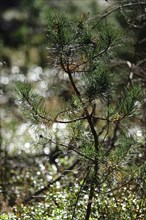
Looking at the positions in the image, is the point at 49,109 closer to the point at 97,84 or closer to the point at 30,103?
the point at 30,103

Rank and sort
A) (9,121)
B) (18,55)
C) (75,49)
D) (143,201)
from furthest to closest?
1. (18,55)
2. (9,121)
3. (143,201)
4. (75,49)

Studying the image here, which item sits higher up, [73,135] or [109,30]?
[109,30]

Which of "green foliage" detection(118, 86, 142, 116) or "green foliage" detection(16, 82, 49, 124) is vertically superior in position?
"green foliage" detection(16, 82, 49, 124)

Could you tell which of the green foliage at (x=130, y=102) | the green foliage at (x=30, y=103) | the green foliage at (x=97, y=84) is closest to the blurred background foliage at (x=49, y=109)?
the green foliage at (x=30, y=103)

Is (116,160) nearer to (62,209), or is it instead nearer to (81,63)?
(81,63)

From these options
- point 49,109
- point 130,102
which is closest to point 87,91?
point 130,102

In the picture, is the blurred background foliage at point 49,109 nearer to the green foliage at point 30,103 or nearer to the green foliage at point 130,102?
the green foliage at point 30,103

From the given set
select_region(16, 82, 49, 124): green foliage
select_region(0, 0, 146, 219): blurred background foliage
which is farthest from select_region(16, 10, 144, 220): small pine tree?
select_region(0, 0, 146, 219): blurred background foliage

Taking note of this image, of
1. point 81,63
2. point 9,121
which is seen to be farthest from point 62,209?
point 9,121

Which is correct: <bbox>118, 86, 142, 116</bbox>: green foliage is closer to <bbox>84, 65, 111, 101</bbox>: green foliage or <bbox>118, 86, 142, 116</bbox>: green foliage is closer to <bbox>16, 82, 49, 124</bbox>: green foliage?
<bbox>84, 65, 111, 101</bbox>: green foliage

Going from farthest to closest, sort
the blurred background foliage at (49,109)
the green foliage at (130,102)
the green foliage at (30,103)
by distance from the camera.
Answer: the blurred background foliage at (49,109)
the green foliage at (30,103)
the green foliage at (130,102)

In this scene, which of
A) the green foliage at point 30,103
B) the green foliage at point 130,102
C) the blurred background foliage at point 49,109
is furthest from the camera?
the blurred background foliage at point 49,109

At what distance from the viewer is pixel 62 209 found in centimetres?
553

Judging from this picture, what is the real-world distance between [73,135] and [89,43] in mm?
797
